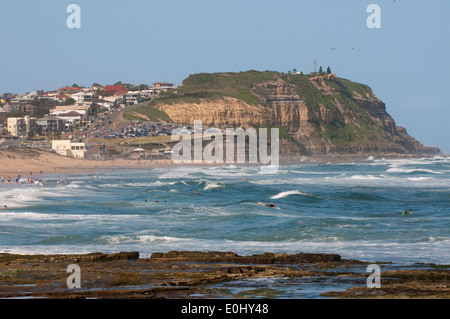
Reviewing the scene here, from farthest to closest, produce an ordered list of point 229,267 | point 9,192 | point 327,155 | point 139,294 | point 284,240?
point 327,155
point 9,192
point 284,240
point 229,267
point 139,294

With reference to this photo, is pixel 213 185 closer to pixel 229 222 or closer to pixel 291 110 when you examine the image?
pixel 229 222

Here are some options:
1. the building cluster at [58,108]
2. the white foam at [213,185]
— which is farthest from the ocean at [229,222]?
the building cluster at [58,108]

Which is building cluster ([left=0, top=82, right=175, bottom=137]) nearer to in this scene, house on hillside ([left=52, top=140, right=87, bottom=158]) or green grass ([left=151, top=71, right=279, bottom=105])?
green grass ([left=151, top=71, right=279, bottom=105])

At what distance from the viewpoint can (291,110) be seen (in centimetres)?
16788

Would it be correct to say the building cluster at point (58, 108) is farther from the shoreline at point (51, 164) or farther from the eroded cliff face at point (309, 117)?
the shoreline at point (51, 164)

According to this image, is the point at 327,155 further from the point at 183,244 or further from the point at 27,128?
the point at 183,244

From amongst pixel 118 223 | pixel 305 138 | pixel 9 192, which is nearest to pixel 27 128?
pixel 305 138

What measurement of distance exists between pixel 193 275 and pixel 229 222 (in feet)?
51.5

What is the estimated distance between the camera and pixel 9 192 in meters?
45.7

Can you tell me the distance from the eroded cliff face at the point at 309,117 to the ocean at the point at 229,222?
96.5 meters

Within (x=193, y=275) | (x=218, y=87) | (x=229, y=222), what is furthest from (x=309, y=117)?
(x=193, y=275)

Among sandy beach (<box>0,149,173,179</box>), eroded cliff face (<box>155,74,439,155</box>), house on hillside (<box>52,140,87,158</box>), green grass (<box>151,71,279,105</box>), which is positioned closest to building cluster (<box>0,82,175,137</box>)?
green grass (<box>151,71,279,105</box>)

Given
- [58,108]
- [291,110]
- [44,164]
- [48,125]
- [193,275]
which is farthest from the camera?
[291,110]

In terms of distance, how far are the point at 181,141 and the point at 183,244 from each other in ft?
314
